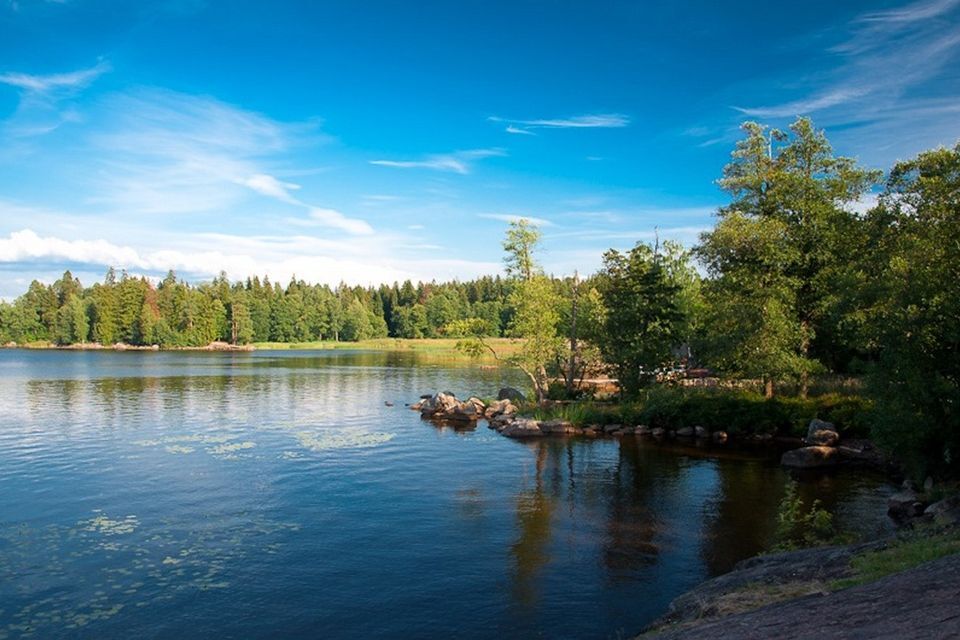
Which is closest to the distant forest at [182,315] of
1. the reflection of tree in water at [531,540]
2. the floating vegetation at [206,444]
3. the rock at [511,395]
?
the rock at [511,395]

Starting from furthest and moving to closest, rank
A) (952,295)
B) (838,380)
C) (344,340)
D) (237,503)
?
(344,340)
(838,380)
(237,503)
(952,295)

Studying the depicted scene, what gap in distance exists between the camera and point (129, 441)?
39.6 metres

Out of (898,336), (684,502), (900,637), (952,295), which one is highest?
(952,295)

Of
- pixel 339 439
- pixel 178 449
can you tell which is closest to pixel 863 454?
pixel 339 439

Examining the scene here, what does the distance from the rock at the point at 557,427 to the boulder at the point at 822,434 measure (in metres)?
15.2

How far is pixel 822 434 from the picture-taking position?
36656mm

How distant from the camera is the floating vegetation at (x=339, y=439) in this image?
39.7m

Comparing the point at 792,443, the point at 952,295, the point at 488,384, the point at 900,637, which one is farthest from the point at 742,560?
the point at 488,384

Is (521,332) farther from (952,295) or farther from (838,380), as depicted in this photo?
(952,295)

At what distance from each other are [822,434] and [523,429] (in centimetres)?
1856

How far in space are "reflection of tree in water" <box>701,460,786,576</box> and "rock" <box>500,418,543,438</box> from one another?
13773mm

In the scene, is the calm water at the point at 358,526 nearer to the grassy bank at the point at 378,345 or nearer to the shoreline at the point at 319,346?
the shoreline at the point at 319,346

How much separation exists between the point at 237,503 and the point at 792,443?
3227cm

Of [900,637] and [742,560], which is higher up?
[900,637]
